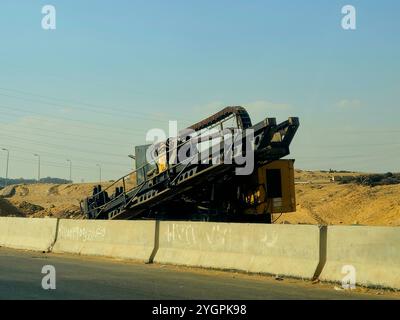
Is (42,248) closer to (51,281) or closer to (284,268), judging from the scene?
(51,281)

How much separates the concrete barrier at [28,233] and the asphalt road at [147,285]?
5158 millimetres

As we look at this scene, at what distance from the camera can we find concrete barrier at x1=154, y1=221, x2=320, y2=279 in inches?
508

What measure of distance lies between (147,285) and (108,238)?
698 cm

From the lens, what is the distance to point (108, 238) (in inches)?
754

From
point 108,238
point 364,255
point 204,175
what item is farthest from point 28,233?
point 364,255

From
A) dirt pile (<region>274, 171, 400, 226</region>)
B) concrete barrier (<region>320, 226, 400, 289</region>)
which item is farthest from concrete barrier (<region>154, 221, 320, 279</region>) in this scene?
dirt pile (<region>274, 171, 400, 226</region>)

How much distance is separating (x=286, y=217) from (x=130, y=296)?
31783 millimetres

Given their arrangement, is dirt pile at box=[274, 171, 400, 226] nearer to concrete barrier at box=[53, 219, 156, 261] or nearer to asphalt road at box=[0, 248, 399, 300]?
concrete barrier at box=[53, 219, 156, 261]

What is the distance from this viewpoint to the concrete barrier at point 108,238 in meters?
17.6

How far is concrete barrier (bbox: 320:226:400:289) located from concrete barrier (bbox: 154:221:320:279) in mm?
436

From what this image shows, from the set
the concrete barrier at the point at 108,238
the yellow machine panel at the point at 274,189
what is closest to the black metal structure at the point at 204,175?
the yellow machine panel at the point at 274,189

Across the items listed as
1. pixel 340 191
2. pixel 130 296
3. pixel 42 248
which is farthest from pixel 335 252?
pixel 340 191

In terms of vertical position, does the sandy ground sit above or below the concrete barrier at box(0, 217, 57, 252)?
above

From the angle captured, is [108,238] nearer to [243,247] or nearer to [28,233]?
[28,233]
